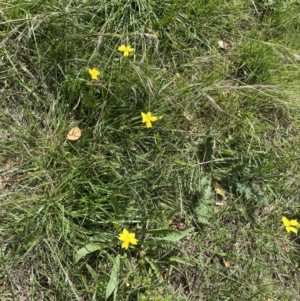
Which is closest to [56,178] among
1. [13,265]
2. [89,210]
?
[89,210]

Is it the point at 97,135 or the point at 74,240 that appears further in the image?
the point at 97,135

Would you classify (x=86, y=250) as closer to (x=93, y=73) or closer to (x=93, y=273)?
(x=93, y=273)

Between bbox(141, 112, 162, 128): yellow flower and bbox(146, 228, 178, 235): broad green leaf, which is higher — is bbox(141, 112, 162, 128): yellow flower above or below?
above

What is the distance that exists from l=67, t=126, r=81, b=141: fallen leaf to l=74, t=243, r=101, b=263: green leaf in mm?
523

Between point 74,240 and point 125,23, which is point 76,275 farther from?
point 125,23

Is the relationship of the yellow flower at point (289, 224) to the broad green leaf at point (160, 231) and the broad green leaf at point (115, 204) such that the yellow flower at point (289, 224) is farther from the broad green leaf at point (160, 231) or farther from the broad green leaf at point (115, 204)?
the broad green leaf at point (115, 204)

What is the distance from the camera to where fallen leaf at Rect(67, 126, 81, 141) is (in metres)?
2.42

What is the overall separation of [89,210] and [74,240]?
0.16 meters

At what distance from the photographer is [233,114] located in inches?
107

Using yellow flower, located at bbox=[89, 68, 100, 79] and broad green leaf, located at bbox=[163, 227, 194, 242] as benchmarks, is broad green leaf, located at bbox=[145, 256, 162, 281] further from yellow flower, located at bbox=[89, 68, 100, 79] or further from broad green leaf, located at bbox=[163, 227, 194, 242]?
yellow flower, located at bbox=[89, 68, 100, 79]

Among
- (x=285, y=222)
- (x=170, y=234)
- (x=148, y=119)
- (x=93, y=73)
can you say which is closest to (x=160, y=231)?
(x=170, y=234)

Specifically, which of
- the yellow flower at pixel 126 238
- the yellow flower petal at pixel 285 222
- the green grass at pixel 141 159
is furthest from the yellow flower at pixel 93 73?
the yellow flower petal at pixel 285 222

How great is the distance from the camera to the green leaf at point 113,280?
2181 mm

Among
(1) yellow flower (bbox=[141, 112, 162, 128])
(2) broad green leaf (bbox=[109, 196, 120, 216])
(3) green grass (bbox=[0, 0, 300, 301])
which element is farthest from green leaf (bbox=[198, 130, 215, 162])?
(2) broad green leaf (bbox=[109, 196, 120, 216])
